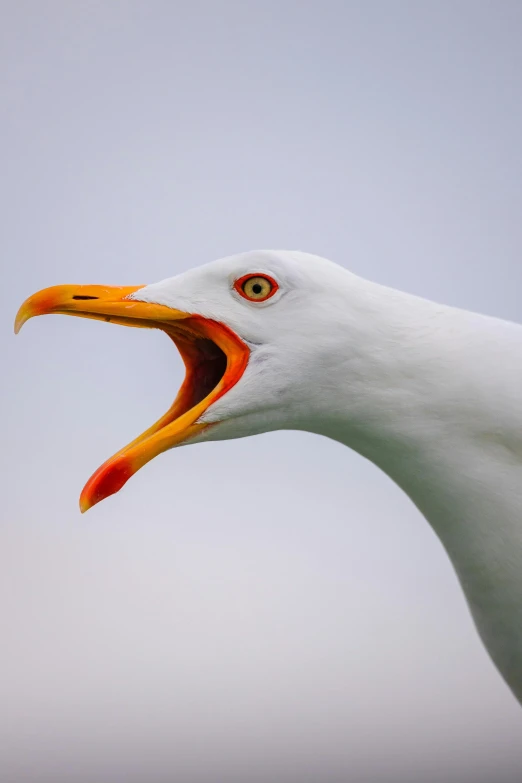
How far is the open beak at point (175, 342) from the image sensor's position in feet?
6.43

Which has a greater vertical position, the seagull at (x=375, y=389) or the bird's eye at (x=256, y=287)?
the bird's eye at (x=256, y=287)

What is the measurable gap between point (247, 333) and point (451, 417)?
19.6 inches

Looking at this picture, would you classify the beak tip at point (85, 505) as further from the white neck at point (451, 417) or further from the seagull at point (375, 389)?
the white neck at point (451, 417)

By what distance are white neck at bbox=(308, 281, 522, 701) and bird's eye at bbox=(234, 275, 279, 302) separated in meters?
0.20

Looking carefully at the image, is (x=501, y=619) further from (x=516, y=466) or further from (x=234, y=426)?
(x=234, y=426)

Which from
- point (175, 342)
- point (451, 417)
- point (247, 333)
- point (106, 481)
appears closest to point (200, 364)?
point (175, 342)

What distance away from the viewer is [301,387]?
1964 millimetres

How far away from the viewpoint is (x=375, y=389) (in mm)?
1942

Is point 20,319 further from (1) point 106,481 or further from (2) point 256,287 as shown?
(2) point 256,287

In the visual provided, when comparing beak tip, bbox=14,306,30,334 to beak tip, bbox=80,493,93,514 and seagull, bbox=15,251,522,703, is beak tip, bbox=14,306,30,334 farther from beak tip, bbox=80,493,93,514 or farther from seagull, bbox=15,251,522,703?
beak tip, bbox=80,493,93,514

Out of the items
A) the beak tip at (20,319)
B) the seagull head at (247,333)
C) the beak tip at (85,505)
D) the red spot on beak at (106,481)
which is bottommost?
the beak tip at (85,505)

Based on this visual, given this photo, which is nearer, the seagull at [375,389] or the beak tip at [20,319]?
the seagull at [375,389]

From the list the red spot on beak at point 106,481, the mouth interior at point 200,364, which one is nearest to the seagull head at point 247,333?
the red spot on beak at point 106,481

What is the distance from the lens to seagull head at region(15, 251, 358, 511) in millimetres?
1955
